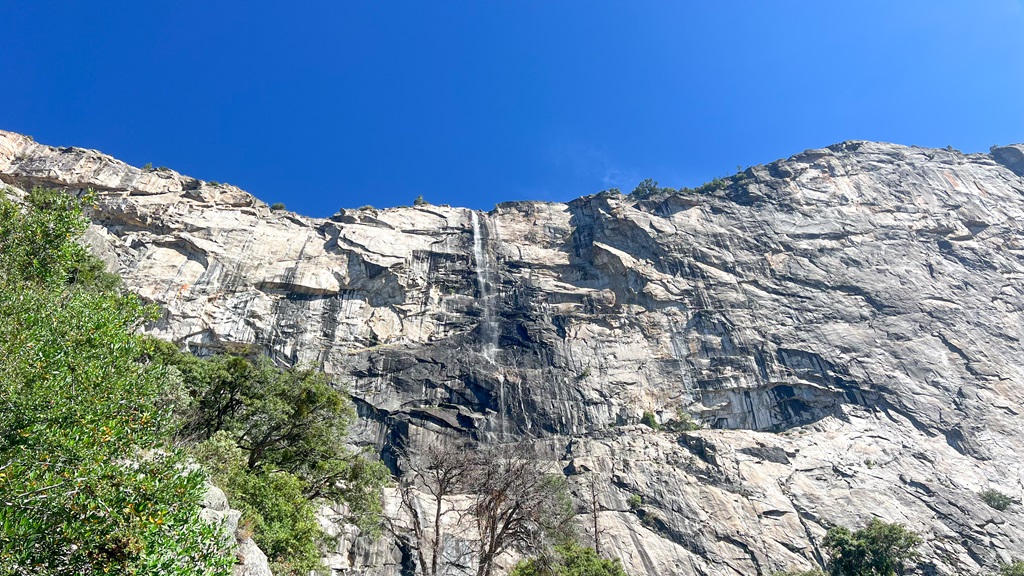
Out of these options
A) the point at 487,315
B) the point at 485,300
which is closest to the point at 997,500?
the point at 487,315

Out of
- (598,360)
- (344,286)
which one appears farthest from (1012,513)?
(344,286)

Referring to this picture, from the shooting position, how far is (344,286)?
47.3 metres

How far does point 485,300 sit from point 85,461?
143 feet

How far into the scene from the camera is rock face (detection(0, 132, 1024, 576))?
112ft

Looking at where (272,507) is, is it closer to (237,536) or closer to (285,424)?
(237,536)

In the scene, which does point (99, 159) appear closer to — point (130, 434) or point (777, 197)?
point (130, 434)

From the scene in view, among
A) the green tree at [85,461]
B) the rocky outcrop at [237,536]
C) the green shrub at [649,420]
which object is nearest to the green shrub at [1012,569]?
the green shrub at [649,420]

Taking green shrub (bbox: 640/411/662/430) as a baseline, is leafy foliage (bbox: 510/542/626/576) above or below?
below

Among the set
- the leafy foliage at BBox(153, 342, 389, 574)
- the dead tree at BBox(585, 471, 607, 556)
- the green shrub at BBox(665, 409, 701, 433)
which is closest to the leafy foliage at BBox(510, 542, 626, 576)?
the leafy foliage at BBox(153, 342, 389, 574)

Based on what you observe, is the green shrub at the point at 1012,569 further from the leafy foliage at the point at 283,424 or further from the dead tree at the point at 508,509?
the leafy foliage at the point at 283,424

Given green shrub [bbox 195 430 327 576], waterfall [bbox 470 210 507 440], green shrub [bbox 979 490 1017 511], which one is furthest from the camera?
waterfall [bbox 470 210 507 440]

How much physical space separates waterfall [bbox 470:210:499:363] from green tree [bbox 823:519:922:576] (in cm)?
2643

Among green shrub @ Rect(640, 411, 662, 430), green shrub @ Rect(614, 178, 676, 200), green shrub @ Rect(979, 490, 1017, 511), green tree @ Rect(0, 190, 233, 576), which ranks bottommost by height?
green tree @ Rect(0, 190, 233, 576)

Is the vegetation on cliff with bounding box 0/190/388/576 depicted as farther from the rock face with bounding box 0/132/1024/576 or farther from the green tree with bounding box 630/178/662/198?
the green tree with bounding box 630/178/662/198
